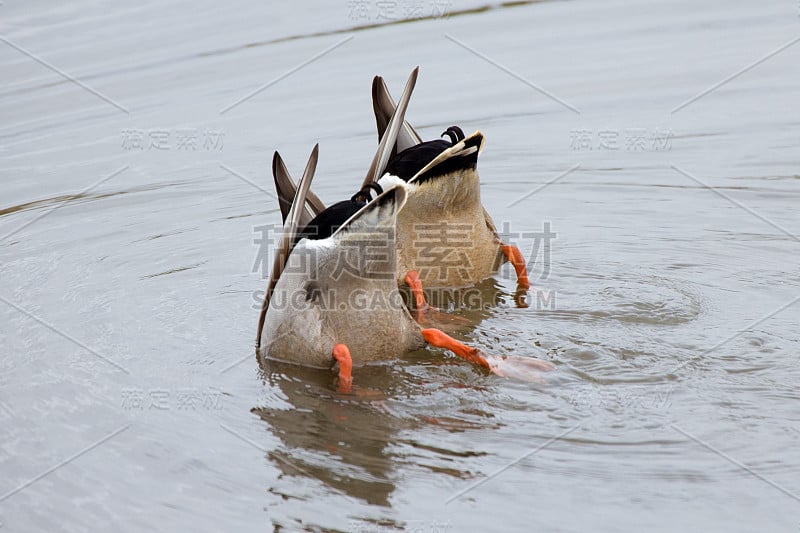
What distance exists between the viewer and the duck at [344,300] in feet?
16.9

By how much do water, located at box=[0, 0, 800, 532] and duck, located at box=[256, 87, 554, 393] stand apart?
0.15m

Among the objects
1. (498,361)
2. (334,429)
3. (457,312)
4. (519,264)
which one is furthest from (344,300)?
(519,264)

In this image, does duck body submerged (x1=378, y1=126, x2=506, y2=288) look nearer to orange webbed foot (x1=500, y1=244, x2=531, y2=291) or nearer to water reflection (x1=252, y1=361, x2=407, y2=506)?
orange webbed foot (x1=500, y1=244, x2=531, y2=291)

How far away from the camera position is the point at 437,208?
6.57m

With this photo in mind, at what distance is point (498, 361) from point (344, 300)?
2.95 ft

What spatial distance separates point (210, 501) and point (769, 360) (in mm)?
2993

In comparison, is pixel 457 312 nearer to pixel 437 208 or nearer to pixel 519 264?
pixel 519 264

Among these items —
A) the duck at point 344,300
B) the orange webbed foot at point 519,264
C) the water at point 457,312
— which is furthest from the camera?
the orange webbed foot at point 519,264

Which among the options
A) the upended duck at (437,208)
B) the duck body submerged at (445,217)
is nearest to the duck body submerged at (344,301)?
the upended duck at (437,208)

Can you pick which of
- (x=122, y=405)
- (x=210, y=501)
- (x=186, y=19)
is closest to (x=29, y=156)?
(x=186, y=19)

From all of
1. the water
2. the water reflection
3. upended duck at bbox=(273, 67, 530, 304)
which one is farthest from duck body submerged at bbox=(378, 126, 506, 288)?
the water reflection

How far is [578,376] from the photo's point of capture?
5.28 m

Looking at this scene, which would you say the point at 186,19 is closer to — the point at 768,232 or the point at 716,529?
the point at 768,232

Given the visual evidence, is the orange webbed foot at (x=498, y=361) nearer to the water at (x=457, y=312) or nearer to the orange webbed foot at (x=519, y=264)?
the water at (x=457, y=312)
